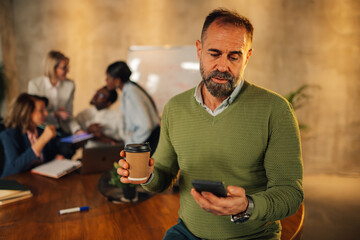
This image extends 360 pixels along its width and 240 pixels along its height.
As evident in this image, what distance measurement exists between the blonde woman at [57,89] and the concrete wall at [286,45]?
243 mm

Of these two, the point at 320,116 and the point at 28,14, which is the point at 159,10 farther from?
the point at 320,116

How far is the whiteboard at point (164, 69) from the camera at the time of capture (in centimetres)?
420

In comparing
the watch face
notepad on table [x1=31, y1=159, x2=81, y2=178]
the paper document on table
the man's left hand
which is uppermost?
the man's left hand

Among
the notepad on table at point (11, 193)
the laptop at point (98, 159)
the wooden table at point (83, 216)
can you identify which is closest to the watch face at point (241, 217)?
the wooden table at point (83, 216)

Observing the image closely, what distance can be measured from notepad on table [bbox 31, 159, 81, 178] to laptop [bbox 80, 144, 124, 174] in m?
0.11

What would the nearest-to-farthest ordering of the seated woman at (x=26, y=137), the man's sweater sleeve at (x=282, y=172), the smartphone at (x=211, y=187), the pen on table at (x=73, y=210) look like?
the smartphone at (x=211, y=187), the man's sweater sleeve at (x=282, y=172), the pen on table at (x=73, y=210), the seated woman at (x=26, y=137)

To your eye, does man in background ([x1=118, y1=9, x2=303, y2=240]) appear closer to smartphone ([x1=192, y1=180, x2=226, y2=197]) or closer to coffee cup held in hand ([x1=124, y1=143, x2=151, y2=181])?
coffee cup held in hand ([x1=124, y1=143, x2=151, y2=181])

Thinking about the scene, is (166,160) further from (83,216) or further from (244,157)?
(83,216)

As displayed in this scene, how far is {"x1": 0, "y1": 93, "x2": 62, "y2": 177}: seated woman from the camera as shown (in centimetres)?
226

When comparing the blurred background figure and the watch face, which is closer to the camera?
the watch face

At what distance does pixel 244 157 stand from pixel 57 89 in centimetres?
318

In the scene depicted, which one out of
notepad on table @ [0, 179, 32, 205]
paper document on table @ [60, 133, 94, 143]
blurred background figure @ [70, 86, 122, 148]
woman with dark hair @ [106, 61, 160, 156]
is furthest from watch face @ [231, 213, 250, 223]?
blurred background figure @ [70, 86, 122, 148]

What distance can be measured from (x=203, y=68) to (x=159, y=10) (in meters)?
3.51

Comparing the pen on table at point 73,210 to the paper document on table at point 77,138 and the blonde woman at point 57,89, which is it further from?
the blonde woman at point 57,89
